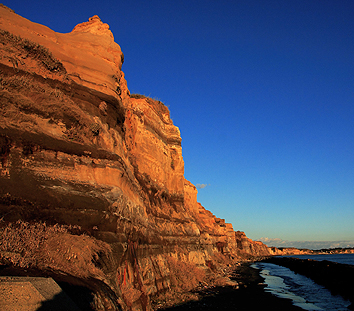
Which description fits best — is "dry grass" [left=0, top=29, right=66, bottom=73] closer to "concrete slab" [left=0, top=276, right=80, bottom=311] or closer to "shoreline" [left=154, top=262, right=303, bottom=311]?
"concrete slab" [left=0, top=276, right=80, bottom=311]

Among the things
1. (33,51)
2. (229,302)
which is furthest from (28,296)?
(229,302)

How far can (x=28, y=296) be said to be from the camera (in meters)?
3.89

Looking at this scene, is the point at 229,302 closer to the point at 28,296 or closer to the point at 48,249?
the point at 48,249

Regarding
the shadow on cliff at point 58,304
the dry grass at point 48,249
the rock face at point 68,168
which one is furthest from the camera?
the rock face at point 68,168

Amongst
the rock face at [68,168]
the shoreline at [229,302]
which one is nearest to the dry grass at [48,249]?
the rock face at [68,168]

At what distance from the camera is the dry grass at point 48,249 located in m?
5.66

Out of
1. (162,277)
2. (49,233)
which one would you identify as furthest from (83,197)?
(162,277)

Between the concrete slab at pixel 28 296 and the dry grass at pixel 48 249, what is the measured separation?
1447 millimetres

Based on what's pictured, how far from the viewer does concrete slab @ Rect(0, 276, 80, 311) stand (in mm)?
3768

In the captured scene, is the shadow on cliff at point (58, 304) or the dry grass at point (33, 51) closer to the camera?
the shadow on cliff at point (58, 304)

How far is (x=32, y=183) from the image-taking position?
7102 millimetres

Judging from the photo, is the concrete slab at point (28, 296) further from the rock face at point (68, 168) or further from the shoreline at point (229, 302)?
the shoreline at point (229, 302)

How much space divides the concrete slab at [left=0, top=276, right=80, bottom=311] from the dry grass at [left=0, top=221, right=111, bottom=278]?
4.75 feet

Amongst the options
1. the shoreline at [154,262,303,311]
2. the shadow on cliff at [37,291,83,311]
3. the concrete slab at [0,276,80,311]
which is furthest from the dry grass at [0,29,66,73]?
the shoreline at [154,262,303,311]
